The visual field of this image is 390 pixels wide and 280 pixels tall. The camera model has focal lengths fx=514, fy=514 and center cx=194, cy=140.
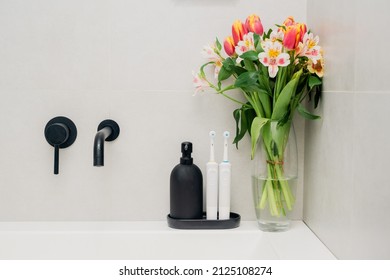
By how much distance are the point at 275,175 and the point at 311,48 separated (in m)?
0.33

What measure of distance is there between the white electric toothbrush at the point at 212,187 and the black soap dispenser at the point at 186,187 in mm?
24

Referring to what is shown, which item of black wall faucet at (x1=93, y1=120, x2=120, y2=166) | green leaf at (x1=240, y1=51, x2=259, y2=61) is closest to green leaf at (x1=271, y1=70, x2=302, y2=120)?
green leaf at (x1=240, y1=51, x2=259, y2=61)

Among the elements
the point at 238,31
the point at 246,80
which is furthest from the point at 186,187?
the point at 238,31

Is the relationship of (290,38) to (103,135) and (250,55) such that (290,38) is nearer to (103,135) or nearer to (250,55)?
(250,55)

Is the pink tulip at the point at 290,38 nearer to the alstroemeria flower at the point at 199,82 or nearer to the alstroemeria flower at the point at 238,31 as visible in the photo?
the alstroemeria flower at the point at 238,31

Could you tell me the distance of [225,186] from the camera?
4.56 ft

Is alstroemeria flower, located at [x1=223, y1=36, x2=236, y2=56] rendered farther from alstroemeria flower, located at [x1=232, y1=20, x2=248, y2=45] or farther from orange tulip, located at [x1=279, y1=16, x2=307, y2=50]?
orange tulip, located at [x1=279, y1=16, x2=307, y2=50]

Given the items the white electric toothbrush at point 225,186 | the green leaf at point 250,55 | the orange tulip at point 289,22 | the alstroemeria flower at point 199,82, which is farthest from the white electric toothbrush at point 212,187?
the orange tulip at point 289,22

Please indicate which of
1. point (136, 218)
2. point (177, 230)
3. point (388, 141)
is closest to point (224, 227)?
point (177, 230)

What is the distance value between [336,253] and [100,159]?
59 cm

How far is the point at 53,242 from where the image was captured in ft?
4.44

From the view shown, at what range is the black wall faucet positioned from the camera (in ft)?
4.09

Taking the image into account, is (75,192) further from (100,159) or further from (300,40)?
(300,40)

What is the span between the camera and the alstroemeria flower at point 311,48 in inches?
48.6
